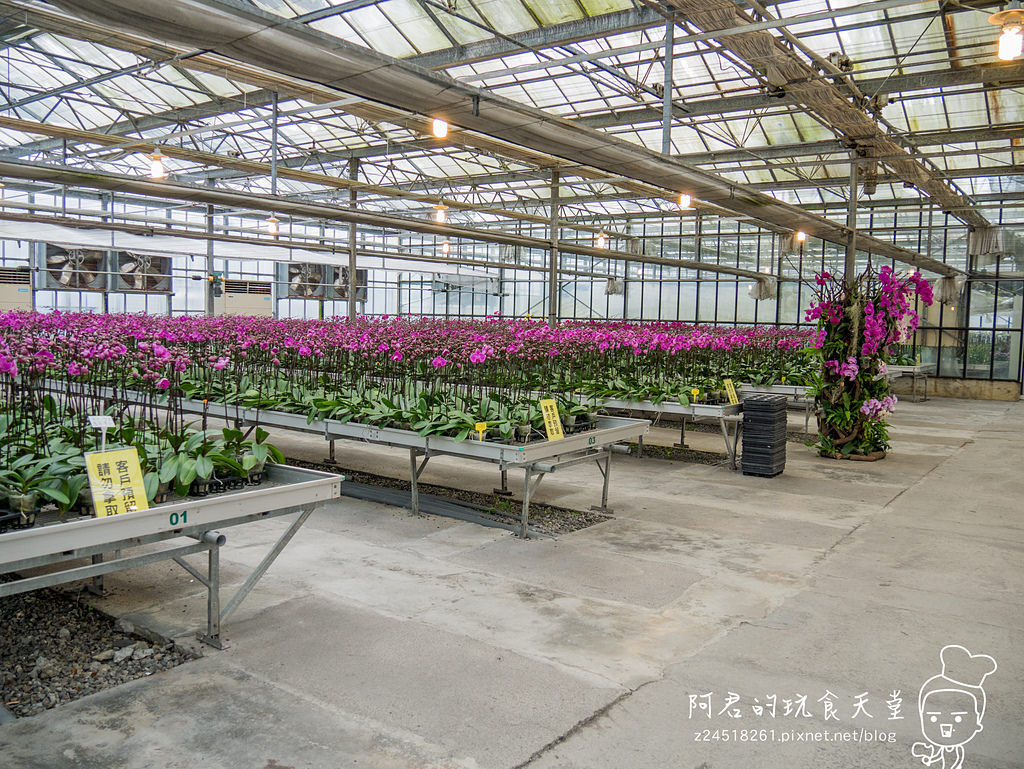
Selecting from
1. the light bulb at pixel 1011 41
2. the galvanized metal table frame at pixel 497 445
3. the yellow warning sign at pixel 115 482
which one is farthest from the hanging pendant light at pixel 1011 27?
the yellow warning sign at pixel 115 482

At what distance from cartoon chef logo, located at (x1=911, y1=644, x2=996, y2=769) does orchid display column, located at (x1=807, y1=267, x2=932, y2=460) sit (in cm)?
510

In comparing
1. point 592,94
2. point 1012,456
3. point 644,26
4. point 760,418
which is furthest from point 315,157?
point 1012,456

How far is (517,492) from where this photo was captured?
6.13m

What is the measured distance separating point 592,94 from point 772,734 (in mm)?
10852

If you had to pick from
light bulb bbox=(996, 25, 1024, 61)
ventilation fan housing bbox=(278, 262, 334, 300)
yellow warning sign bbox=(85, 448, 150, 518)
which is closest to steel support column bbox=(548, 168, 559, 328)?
light bulb bbox=(996, 25, 1024, 61)

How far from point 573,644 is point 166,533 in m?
1.67

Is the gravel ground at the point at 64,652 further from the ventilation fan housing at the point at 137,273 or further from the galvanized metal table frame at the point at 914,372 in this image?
the ventilation fan housing at the point at 137,273

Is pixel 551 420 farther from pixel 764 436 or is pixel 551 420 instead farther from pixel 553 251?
pixel 553 251

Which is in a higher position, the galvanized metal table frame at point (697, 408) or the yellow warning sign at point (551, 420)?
the yellow warning sign at point (551, 420)

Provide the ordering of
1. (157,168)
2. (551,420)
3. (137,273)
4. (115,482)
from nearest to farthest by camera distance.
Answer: (115,482)
(551,420)
(157,168)
(137,273)

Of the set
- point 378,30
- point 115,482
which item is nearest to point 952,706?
point 115,482

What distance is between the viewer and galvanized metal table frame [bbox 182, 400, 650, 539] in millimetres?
4832

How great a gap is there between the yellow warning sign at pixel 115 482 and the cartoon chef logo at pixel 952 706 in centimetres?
279

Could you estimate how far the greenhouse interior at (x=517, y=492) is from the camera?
8.61 ft
